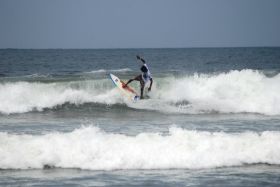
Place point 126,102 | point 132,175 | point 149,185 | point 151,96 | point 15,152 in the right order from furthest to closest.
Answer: point 151,96 < point 126,102 < point 15,152 < point 132,175 < point 149,185

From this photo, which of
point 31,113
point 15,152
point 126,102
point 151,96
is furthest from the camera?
point 151,96

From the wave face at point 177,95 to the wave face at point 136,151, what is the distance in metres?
8.23

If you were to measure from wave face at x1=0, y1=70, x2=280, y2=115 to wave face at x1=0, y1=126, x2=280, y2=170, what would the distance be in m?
8.23

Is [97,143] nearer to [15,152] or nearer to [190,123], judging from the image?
[15,152]

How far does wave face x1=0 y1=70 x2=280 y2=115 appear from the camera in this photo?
2067cm

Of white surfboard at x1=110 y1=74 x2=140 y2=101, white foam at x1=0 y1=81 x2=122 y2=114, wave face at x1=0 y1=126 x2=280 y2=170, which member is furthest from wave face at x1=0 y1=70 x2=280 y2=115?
wave face at x1=0 y1=126 x2=280 y2=170

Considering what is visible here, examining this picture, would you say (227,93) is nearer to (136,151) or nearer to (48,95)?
(48,95)

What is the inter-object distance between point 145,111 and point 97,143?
9.06 meters

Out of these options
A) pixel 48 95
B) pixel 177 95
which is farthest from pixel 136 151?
pixel 48 95

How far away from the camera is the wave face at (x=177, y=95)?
67.8 feet

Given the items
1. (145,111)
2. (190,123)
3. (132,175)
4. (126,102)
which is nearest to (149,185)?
(132,175)

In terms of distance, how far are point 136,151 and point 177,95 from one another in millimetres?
12700

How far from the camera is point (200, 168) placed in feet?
34.7

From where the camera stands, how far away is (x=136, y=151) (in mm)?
11148
